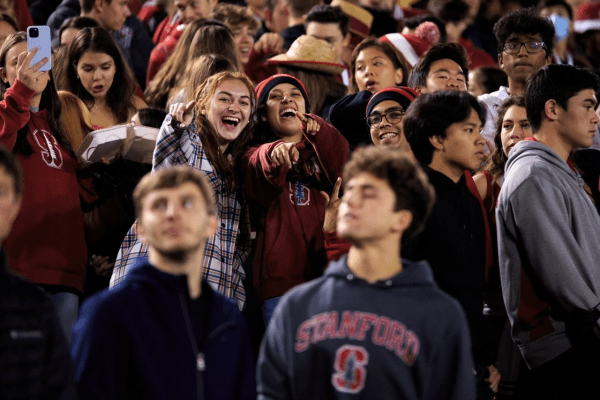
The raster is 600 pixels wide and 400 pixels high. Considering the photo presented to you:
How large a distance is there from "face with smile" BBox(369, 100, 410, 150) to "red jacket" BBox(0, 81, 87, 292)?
1.55 m

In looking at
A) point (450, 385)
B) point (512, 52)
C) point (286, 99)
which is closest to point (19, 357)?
point (450, 385)

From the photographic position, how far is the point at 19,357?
2949mm

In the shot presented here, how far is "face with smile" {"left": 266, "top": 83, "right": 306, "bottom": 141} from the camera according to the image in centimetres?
501

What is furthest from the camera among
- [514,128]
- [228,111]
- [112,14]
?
[112,14]

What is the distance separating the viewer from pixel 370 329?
3127mm

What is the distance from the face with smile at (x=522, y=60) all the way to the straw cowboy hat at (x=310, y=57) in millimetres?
1071

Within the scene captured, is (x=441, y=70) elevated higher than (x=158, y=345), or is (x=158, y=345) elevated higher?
(x=441, y=70)

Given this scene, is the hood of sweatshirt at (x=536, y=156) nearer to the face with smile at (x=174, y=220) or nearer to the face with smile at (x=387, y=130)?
the face with smile at (x=387, y=130)

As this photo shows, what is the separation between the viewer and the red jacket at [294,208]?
15.2 feet

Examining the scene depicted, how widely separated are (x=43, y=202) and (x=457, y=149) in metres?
1.95

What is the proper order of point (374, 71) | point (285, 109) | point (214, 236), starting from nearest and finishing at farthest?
point (214, 236) < point (285, 109) < point (374, 71)

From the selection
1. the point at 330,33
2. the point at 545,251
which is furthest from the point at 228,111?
the point at 330,33

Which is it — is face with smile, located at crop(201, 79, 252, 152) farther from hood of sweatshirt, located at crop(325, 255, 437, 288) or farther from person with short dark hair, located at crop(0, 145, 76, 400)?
person with short dark hair, located at crop(0, 145, 76, 400)

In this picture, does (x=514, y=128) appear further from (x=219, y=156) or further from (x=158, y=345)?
(x=158, y=345)
